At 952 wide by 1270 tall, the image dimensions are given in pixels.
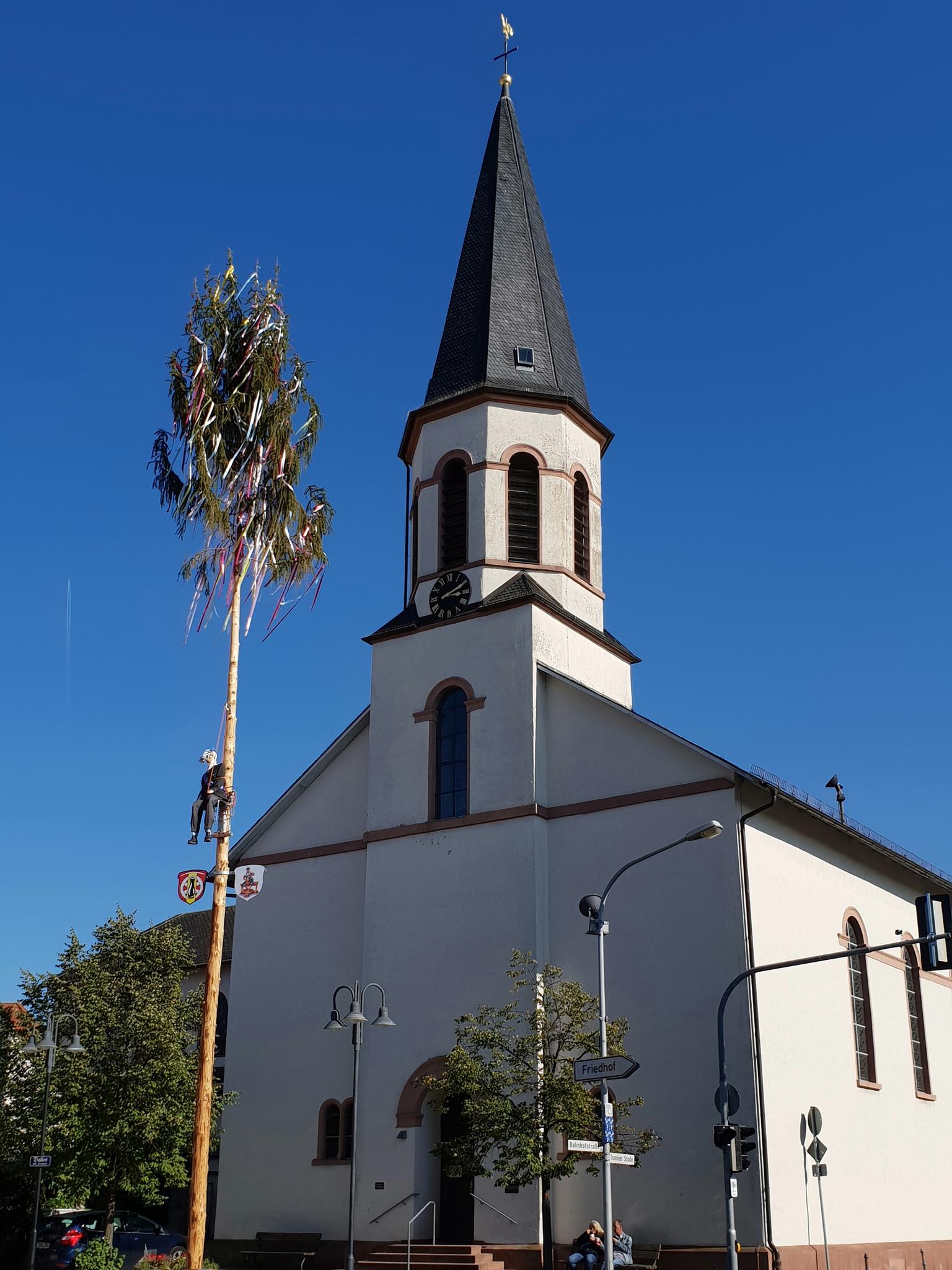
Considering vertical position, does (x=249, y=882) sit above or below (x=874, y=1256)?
above

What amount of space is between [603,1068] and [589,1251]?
445cm

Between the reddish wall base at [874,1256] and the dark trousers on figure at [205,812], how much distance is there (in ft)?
37.1

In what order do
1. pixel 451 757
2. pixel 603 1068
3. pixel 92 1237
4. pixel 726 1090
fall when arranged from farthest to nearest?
1. pixel 451 757
2. pixel 92 1237
3. pixel 726 1090
4. pixel 603 1068

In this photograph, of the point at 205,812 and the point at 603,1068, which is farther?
the point at 205,812

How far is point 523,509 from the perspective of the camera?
29.0 meters

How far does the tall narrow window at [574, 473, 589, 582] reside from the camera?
29531 mm

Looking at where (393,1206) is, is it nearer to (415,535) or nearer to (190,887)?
(190,887)

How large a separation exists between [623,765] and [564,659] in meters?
3.10

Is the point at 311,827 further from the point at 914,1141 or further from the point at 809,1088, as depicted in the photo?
the point at 914,1141

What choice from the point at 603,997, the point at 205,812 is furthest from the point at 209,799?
the point at 603,997

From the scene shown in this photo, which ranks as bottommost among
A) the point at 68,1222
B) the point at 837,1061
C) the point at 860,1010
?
the point at 68,1222

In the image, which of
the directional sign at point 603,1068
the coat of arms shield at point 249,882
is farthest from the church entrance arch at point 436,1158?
the directional sign at point 603,1068

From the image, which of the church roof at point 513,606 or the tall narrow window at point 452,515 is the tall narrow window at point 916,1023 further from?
the tall narrow window at point 452,515

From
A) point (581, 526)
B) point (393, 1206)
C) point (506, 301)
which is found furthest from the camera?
point (506, 301)
